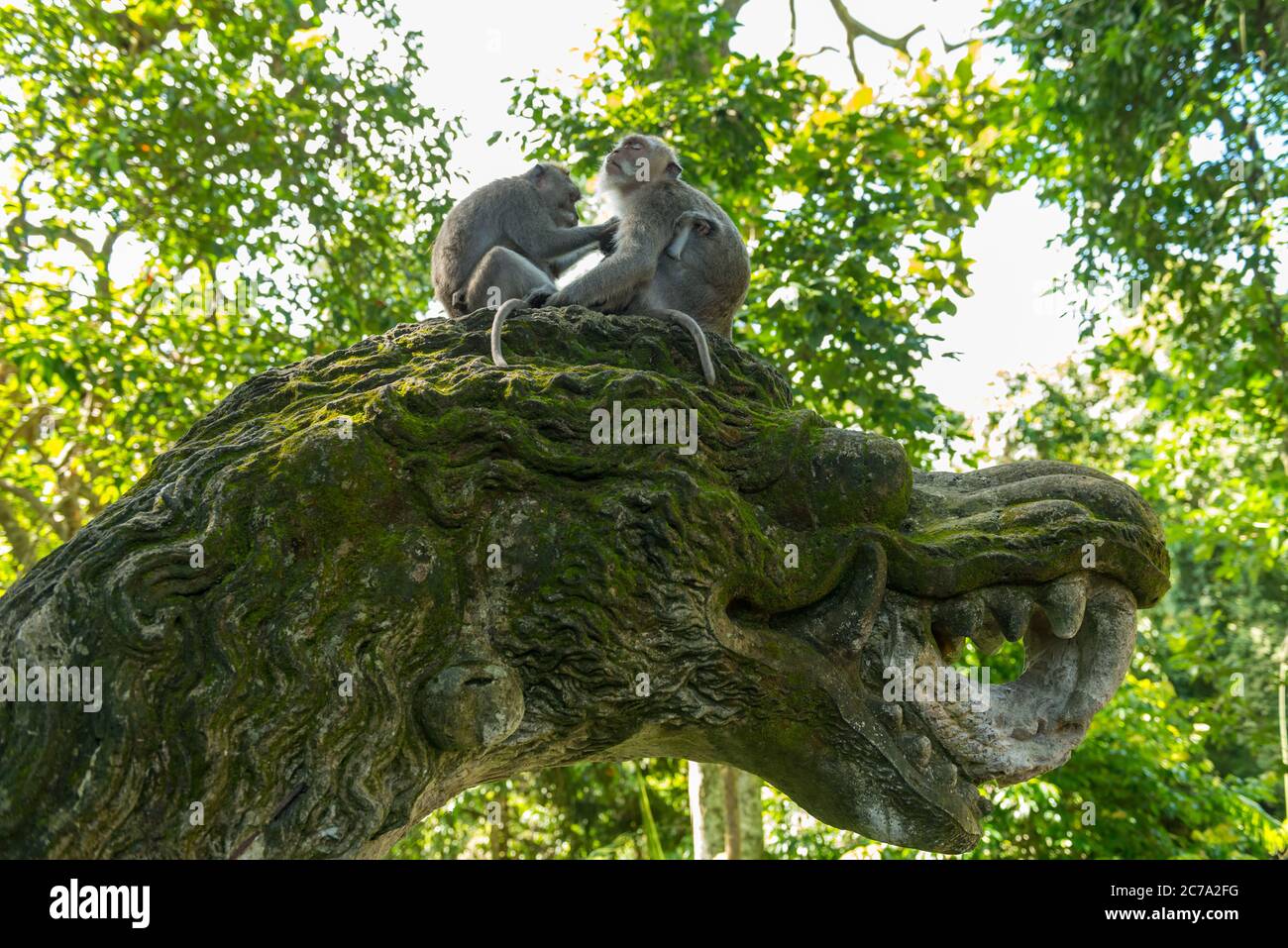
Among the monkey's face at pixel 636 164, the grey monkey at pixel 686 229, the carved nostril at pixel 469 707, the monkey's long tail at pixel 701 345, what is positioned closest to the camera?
the carved nostril at pixel 469 707

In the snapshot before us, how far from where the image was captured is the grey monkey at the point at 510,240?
444 centimetres

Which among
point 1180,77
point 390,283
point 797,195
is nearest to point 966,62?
point 1180,77

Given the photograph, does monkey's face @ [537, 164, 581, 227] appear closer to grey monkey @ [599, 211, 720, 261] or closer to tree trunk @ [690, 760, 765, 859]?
grey monkey @ [599, 211, 720, 261]

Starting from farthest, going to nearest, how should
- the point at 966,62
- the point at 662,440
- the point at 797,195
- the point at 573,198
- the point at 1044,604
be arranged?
the point at 966,62
the point at 797,195
the point at 573,198
the point at 1044,604
the point at 662,440

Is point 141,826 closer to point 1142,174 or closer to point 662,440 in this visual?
point 662,440

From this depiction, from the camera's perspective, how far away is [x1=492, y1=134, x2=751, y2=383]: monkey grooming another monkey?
433 centimetres

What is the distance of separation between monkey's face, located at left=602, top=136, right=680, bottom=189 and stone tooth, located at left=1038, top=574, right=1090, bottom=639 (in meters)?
2.53

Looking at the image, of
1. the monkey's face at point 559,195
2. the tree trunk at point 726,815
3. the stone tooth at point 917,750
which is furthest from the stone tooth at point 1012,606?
the tree trunk at point 726,815

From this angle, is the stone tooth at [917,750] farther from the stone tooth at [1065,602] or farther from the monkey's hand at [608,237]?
the monkey's hand at [608,237]

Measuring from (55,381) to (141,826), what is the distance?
7.33 meters

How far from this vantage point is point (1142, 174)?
9.86m

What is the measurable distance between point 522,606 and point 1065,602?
1.64 meters

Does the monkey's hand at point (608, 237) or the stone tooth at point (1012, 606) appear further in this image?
the monkey's hand at point (608, 237)

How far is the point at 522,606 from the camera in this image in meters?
3.02
